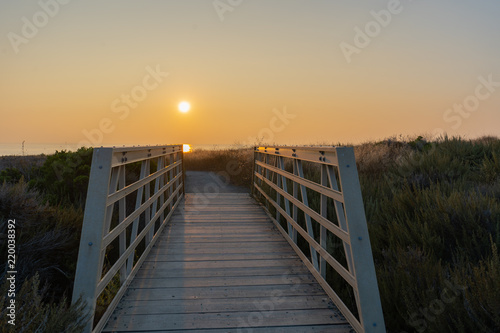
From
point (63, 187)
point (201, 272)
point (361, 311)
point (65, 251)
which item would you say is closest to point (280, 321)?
point (361, 311)

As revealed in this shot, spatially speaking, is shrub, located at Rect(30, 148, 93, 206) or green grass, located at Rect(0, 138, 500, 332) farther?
shrub, located at Rect(30, 148, 93, 206)

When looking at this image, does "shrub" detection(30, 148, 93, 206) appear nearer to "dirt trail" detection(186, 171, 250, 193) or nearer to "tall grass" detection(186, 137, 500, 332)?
"dirt trail" detection(186, 171, 250, 193)

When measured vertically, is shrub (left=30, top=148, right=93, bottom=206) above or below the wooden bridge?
above

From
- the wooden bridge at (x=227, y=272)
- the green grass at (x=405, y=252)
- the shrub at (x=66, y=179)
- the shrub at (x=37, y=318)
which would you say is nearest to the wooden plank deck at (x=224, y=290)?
the wooden bridge at (x=227, y=272)

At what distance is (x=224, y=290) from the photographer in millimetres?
3689

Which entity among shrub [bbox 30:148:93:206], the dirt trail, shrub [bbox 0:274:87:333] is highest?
shrub [bbox 30:148:93:206]

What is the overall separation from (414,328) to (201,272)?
2.24 m

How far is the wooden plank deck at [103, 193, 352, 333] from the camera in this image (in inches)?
120

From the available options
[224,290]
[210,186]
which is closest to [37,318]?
[224,290]

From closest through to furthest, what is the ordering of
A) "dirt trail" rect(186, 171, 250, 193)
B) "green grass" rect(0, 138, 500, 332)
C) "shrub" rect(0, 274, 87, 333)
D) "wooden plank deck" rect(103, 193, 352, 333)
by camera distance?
"shrub" rect(0, 274, 87, 333) → "green grass" rect(0, 138, 500, 332) → "wooden plank deck" rect(103, 193, 352, 333) → "dirt trail" rect(186, 171, 250, 193)

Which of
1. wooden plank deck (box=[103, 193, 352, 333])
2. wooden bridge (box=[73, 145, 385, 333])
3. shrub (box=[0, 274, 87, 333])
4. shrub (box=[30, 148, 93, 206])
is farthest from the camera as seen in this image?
shrub (box=[30, 148, 93, 206])

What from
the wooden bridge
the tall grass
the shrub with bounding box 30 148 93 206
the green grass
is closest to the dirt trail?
the shrub with bounding box 30 148 93 206

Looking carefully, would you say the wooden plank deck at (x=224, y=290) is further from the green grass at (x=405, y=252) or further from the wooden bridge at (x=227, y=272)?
the green grass at (x=405, y=252)

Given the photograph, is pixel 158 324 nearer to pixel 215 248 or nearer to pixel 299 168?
pixel 215 248
